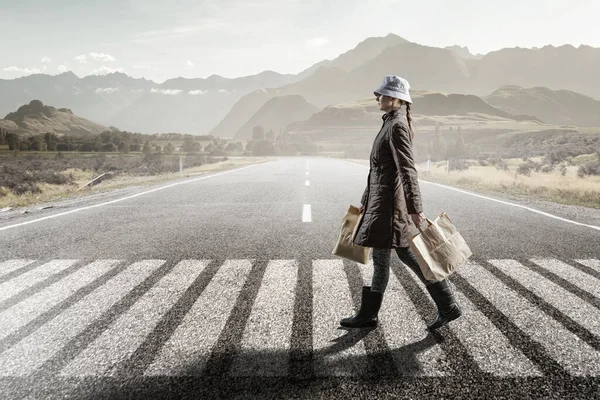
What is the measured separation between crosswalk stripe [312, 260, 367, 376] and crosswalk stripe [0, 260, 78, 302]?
293cm

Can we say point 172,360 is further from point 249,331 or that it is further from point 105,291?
point 105,291

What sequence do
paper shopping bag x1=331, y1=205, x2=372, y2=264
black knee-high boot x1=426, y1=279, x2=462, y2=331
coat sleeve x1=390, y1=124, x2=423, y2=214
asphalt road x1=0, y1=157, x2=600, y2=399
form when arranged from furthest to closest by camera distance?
paper shopping bag x1=331, y1=205, x2=372, y2=264, black knee-high boot x1=426, y1=279, x2=462, y2=331, coat sleeve x1=390, y1=124, x2=423, y2=214, asphalt road x1=0, y1=157, x2=600, y2=399

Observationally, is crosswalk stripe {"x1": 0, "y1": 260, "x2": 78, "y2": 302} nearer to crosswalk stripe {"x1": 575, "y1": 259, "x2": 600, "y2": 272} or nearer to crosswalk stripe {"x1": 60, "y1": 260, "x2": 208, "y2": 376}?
crosswalk stripe {"x1": 60, "y1": 260, "x2": 208, "y2": 376}

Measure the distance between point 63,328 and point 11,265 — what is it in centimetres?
235

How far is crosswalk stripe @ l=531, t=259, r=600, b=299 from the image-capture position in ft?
13.1

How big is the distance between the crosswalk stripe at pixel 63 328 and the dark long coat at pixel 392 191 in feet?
7.59

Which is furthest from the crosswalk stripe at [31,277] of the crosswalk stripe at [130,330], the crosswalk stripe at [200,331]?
the crosswalk stripe at [200,331]

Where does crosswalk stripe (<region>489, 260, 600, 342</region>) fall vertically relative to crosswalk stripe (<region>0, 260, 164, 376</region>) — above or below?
above

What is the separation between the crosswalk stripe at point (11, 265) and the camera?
4609 millimetres

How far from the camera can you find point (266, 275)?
4383mm

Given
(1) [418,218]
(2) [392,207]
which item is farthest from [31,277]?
(1) [418,218]

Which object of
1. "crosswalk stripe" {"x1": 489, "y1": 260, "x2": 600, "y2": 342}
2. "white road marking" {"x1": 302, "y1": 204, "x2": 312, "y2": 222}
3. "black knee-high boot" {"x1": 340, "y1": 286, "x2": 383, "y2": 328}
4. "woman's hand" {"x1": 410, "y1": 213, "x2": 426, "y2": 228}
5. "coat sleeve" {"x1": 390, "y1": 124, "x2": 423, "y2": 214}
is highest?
"coat sleeve" {"x1": 390, "y1": 124, "x2": 423, "y2": 214}

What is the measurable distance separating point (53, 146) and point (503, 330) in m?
89.1

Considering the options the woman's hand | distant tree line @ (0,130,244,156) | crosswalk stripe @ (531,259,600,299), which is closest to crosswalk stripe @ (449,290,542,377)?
the woman's hand
